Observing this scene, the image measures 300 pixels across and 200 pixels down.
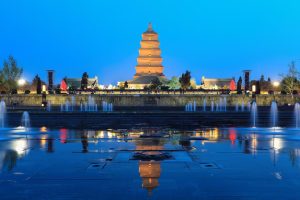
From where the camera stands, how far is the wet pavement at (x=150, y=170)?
739cm

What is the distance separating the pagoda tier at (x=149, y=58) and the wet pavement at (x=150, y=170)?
9446 cm

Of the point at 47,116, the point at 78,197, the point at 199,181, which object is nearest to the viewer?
the point at 78,197

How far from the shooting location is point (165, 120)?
28.4 metres

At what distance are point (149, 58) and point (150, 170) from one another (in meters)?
101

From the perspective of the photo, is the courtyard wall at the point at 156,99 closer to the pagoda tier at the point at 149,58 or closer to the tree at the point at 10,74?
the tree at the point at 10,74

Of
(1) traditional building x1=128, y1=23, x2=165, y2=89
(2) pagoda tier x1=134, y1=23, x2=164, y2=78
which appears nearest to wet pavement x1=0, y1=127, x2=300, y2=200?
(1) traditional building x1=128, y1=23, x2=165, y2=89

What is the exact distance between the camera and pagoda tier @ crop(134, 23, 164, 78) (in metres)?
109

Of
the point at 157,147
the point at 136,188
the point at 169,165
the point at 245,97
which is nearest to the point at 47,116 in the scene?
the point at 157,147

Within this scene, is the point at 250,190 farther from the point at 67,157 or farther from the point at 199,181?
the point at 67,157

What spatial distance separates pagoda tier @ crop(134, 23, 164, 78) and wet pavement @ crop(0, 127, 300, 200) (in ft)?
310

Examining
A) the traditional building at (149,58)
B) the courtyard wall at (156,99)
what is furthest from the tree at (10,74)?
the traditional building at (149,58)

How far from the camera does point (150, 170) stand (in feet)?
30.7

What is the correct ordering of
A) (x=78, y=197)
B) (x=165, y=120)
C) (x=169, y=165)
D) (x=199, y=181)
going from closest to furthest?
(x=78, y=197) < (x=199, y=181) < (x=169, y=165) < (x=165, y=120)

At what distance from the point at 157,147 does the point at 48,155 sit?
301 cm
